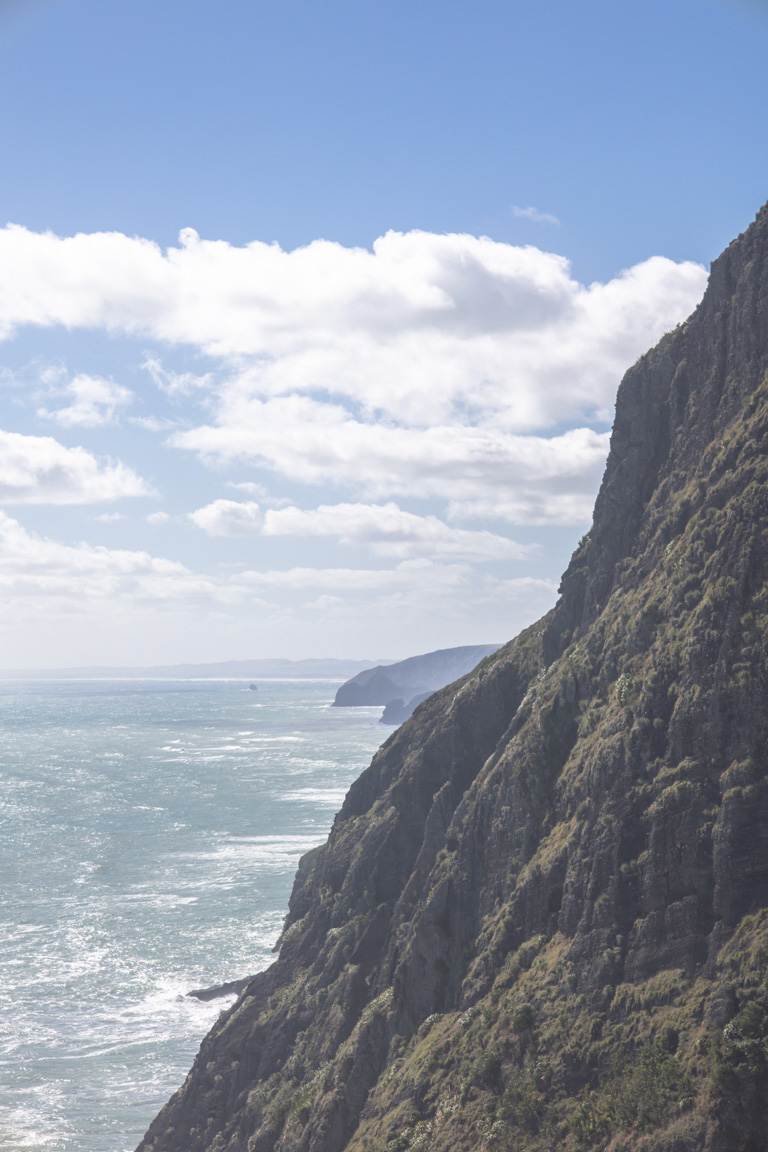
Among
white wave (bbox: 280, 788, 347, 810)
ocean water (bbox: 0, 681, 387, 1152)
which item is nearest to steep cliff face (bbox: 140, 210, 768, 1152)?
ocean water (bbox: 0, 681, 387, 1152)

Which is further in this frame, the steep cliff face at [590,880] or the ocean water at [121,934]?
the ocean water at [121,934]

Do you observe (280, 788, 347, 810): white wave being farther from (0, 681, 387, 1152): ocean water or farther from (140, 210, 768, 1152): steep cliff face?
(140, 210, 768, 1152): steep cliff face

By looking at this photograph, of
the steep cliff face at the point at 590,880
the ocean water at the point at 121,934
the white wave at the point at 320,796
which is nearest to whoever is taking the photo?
the steep cliff face at the point at 590,880

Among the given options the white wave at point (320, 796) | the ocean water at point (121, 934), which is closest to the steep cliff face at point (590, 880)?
the ocean water at point (121, 934)

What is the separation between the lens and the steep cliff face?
122ft

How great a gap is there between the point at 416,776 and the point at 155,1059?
30.7 metres

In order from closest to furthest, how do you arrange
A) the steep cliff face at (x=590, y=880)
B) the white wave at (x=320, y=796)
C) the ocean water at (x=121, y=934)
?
the steep cliff face at (x=590, y=880), the ocean water at (x=121, y=934), the white wave at (x=320, y=796)

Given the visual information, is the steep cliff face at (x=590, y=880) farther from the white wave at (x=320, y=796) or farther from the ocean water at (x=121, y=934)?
the white wave at (x=320, y=796)

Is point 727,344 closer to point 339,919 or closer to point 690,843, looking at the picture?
point 690,843

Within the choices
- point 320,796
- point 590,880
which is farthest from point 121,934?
point 320,796

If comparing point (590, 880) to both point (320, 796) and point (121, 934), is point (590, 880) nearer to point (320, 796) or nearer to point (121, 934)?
point (121, 934)

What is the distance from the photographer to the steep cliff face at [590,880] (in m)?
37.2

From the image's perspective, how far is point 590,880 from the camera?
4225 centimetres

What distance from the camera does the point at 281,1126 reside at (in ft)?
166
